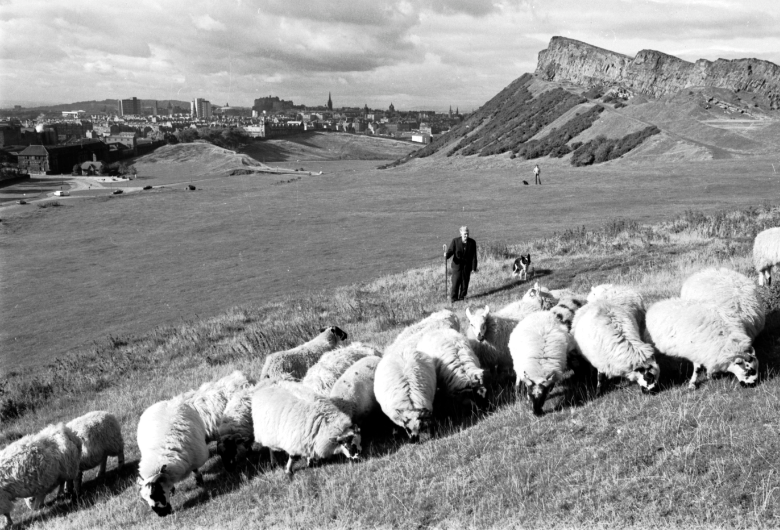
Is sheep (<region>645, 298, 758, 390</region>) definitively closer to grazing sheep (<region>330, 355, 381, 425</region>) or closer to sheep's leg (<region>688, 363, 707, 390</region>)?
sheep's leg (<region>688, 363, 707, 390</region>)

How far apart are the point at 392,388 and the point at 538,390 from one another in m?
2.13

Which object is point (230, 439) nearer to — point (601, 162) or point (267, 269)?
point (267, 269)

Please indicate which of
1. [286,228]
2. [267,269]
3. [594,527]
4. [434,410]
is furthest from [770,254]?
[286,228]

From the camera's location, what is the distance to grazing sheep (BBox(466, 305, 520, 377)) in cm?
1095

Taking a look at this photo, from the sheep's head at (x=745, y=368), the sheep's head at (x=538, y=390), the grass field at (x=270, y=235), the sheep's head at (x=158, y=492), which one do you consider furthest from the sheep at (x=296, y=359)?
the grass field at (x=270, y=235)

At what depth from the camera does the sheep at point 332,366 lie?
421 inches

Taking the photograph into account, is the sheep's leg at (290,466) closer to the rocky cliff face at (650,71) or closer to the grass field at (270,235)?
the grass field at (270,235)

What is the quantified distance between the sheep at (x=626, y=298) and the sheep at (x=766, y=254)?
14.9 ft

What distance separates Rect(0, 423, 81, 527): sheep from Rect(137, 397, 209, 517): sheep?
1.28m

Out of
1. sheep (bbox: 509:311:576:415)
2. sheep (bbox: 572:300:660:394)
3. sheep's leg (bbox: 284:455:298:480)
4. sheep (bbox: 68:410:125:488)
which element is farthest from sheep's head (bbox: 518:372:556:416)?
sheep (bbox: 68:410:125:488)

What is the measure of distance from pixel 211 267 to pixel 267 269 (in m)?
3.91

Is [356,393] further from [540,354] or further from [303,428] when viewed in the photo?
[540,354]

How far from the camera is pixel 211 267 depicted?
34281 mm

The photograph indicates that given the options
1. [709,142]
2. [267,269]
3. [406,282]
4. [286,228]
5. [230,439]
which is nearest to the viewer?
[230,439]
